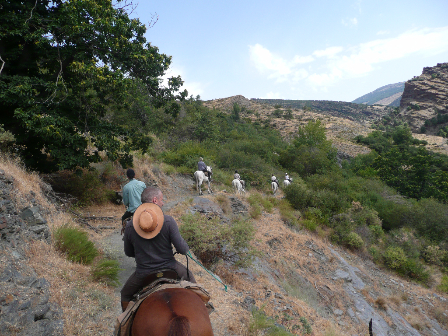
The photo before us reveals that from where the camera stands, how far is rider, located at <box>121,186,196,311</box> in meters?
2.69

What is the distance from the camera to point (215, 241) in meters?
7.64

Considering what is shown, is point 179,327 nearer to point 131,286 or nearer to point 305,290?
point 131,286

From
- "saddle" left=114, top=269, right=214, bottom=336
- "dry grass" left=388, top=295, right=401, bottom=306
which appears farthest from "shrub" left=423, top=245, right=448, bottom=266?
"saddle" left=114, top=269, right=214, bottom=336

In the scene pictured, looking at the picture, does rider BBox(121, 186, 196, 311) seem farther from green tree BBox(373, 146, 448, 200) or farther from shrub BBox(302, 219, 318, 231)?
green tree BBox(373, 146, 448, 200)

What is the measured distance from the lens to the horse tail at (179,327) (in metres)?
2.12

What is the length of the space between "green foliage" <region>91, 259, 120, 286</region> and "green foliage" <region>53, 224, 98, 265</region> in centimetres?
37

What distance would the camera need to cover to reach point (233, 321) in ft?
15.7

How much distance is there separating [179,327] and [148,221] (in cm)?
100

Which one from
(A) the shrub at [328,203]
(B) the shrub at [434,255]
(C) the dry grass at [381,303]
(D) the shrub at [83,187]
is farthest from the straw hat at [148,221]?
(B) the shrub at [434,255]

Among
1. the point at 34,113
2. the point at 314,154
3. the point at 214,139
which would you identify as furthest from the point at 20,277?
the point at 314,154

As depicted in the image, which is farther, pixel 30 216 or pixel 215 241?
pixel 215 241

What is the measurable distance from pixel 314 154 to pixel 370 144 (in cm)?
2899

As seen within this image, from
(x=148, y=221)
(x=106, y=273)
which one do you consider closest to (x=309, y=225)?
(x=106, y=273)

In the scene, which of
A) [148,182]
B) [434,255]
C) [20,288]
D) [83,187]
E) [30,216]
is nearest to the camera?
[20,288]
